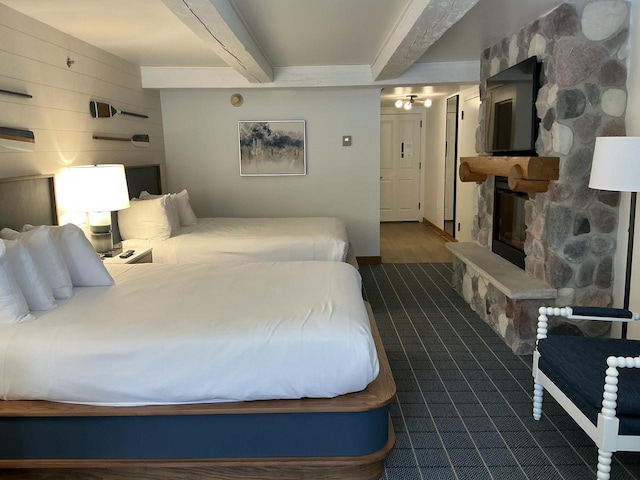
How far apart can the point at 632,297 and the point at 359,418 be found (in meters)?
2.08

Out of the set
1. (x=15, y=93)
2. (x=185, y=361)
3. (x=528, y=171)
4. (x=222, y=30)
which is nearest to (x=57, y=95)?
(x=15, y=93)

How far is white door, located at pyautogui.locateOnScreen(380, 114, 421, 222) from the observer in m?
9.09

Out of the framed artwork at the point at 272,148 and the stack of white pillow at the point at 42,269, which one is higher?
the framed artwork at the point at 272,148

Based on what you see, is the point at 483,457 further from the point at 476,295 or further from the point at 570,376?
the point at 476,295

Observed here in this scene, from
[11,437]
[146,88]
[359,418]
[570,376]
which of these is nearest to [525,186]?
[570,376]

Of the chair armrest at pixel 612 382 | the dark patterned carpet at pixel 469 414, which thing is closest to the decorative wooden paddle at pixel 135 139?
the dark patterned carpet at pixel 469 414

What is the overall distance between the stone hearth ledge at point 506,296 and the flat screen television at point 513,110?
0.90 meters

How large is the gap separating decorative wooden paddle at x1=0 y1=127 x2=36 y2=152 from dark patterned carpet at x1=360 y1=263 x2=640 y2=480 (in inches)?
109

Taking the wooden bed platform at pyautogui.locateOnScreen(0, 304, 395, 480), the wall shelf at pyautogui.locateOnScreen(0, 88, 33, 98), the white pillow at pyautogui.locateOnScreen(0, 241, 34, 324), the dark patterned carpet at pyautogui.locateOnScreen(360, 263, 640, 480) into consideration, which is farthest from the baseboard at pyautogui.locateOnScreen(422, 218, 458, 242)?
the white pillow at pyautogui.locateOnScreen(0, 241, 34, 324)

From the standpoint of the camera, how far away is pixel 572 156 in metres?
3.18

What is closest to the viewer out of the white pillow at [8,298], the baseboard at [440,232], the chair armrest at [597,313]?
the white pillow at [8,298]

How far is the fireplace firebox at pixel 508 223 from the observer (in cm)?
392

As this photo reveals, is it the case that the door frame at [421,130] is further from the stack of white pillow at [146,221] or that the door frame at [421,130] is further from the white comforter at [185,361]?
the white comforter at [185,361]

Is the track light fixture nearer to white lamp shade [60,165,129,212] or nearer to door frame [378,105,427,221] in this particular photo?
door frame [378,105,427,221]
